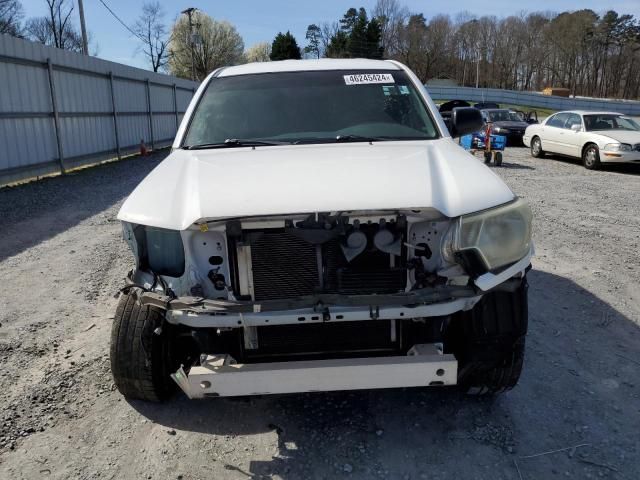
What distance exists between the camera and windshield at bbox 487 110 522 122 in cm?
1989

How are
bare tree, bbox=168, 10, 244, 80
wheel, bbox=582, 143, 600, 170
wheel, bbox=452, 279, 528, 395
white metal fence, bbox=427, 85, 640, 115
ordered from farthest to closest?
1. bare tree, bbox=168, 10, 244, 80
2. white metal fence, bbox=427, 85, 640, 115
3. wheel, bbox=582, 143, 600, 170
4. wheel, bbox=452, 279, 528, 395

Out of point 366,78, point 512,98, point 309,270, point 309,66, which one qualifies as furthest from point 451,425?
point 512,98

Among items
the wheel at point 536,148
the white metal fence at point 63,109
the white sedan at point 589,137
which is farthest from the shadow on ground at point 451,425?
the wheel at point 536,148

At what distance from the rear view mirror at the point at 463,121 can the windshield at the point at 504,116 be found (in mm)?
16733

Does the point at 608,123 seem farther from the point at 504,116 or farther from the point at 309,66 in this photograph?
the point at 309,66

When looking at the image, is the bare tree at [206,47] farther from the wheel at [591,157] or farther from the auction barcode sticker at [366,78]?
the auction barcode sticker at [366,78]

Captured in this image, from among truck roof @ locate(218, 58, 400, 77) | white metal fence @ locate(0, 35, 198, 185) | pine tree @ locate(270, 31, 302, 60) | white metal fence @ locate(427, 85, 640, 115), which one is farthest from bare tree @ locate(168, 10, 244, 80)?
truck roof @ locate(218, 58, 400, 77)

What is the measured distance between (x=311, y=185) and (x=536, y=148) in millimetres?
15457

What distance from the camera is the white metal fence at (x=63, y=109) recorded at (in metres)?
10.8

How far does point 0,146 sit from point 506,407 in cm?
1083

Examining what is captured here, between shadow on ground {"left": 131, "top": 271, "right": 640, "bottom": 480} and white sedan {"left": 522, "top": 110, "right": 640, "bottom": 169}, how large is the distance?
11.1 metres

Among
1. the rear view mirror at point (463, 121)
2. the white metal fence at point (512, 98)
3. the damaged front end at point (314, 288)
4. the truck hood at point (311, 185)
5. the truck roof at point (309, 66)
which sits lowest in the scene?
the damaged front end at point (314, 288)

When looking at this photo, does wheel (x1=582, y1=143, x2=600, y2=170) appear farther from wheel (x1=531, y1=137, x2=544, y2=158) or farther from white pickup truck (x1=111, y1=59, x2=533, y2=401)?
white pickup truck (x1=111, y1=59, x2=533, y2=401)

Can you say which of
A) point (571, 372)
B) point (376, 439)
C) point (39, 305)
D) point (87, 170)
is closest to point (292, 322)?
point (376, 439)
